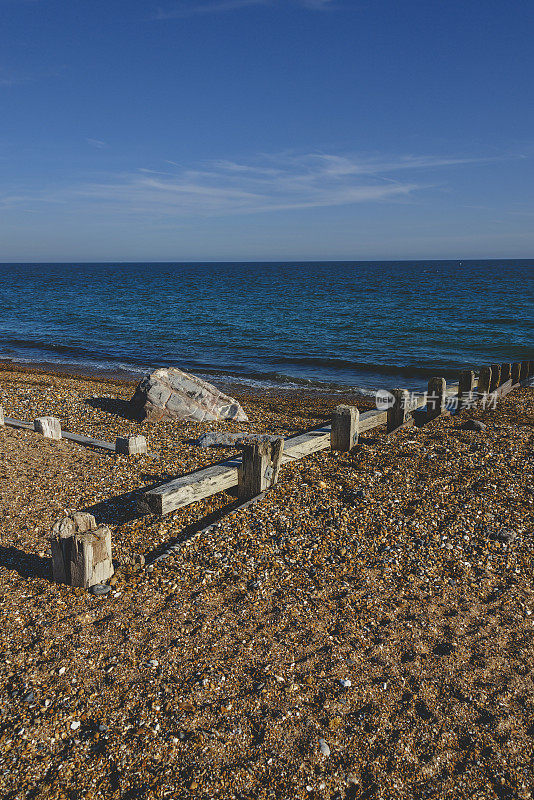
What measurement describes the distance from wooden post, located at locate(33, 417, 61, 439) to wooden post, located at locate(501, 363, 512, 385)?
42.2 ft

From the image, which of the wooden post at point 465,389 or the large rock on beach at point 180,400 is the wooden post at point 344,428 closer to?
the large rock on beach at point 180,400

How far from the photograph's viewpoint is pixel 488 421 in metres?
13.4

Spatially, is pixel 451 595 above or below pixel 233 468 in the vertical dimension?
below

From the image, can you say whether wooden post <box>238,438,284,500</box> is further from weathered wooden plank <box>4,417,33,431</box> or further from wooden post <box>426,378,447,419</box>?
weathered wooden plank <box>4,417,33,431</box>

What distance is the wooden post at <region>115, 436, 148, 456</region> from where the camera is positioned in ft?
32.0

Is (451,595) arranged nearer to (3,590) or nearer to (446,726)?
(446,726)

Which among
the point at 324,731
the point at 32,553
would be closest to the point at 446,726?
the point at 324,731

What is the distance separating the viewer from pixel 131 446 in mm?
9742

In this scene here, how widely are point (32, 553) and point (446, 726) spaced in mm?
4858

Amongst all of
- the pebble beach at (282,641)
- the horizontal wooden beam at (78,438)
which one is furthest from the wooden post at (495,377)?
the horizontal wooden beam at (78,438)

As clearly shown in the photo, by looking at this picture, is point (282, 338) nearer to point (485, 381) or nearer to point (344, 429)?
point (485, 381)

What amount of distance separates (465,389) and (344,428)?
537 centimetres

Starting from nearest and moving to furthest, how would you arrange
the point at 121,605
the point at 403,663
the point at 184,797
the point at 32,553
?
1. the point at 184,797
2. the point at 403,663
3. the point at 121,605
4. the point at 32,553

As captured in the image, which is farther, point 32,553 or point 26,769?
point 32,553
